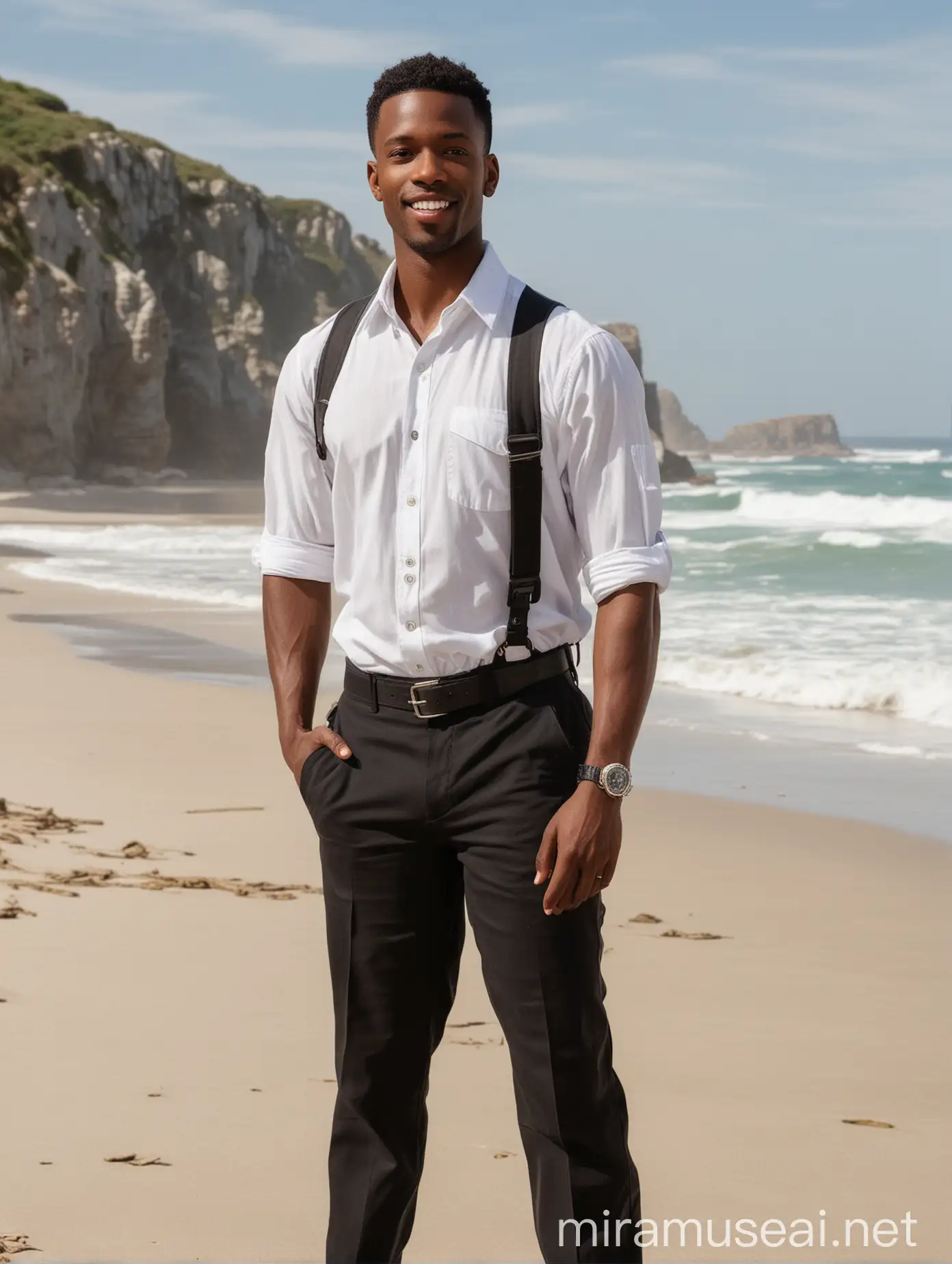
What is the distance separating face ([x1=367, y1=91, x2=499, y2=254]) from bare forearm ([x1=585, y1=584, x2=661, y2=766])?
2.11 feet

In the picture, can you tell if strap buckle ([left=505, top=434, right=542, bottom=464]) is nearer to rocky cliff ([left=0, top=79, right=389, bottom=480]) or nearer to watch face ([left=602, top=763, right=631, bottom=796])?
watch face ([left=602, top=763, right=631, bottom=796])

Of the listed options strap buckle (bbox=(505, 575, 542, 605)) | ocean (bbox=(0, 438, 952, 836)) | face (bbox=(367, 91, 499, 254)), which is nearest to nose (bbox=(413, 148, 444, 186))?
face (bbox=(367, 91, 499, 254))

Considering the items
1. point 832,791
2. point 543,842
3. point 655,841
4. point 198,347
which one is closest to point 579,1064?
point 543,842

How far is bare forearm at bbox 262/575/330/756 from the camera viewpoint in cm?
271

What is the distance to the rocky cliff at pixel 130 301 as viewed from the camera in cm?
5569

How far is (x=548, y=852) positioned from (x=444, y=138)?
3.69 feet

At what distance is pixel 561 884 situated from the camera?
7.59 feet

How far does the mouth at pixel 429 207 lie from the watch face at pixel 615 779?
903 mm

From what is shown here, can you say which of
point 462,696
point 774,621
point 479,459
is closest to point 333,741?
→ point 462,696

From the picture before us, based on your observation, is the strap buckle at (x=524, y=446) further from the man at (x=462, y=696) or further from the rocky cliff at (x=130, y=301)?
the rocky cliff at (x=130, y=301)

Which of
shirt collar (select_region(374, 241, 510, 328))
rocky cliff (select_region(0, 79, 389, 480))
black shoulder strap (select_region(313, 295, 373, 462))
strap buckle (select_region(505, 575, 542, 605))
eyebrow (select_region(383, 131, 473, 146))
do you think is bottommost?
strap buckle (select_region(505, 575, 542, 605))

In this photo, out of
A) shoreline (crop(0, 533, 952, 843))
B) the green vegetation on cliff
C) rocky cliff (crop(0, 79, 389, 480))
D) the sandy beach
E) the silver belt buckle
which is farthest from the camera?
the green vegetation on cliff

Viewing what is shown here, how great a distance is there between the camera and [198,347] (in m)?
79.5

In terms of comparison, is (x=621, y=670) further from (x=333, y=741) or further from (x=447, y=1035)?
(x=447, y=1035)
